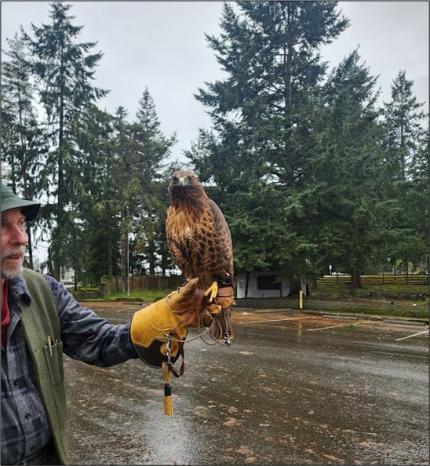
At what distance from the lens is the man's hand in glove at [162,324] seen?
5.73ft

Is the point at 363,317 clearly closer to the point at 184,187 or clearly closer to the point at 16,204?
the point at 184,187

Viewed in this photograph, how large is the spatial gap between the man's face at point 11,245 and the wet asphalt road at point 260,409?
269 centimetres

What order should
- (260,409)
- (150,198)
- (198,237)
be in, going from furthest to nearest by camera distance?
(150,198)
(260,409)
(198,237)

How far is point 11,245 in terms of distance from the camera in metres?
1.49

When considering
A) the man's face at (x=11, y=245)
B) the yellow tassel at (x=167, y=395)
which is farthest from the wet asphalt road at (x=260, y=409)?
the man's face at (x=11, y=245)

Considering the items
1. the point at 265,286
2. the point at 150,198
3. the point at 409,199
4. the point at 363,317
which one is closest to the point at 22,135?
the point at 150,198

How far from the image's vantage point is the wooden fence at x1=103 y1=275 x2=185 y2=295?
17247mm

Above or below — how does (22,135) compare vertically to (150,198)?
above

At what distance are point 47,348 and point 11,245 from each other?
433 mm

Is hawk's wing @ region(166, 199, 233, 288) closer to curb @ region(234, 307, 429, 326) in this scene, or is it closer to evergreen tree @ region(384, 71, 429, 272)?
curb @ region(234, 307, 429, 326)

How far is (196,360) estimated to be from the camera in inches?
285

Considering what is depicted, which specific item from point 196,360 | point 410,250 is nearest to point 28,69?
point 196,360

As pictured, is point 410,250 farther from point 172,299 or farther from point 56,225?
point 172,299

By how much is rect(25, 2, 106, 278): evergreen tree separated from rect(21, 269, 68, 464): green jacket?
14.7m
